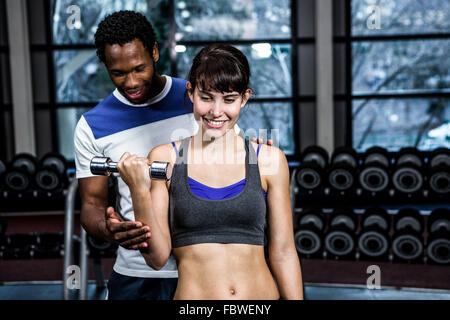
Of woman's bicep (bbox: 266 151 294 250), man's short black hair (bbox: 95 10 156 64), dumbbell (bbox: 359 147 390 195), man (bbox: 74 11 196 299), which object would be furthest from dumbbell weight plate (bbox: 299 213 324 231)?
man's short black hair (bbox: 95 10 156 64)

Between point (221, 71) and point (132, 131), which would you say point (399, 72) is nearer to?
point (132, 131)

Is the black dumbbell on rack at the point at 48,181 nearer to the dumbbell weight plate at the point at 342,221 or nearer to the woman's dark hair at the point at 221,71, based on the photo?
the dumbbell weight plate at the point at 342,221

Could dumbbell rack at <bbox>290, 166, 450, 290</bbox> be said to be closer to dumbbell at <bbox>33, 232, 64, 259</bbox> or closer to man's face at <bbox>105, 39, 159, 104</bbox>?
dumbbell at <bbox>33, 232, 64, 259</bbox>

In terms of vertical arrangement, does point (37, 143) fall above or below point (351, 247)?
above

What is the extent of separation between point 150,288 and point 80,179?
0.39m

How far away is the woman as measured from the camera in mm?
1042

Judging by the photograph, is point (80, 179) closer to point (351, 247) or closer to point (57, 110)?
point (351, 247)

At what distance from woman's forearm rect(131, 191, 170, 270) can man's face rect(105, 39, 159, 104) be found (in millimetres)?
422

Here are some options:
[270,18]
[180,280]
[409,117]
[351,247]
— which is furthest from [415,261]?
[270,18]

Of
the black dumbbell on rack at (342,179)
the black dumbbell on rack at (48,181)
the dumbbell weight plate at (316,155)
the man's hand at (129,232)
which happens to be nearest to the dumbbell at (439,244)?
the black dumbbell on rack at (342,179)

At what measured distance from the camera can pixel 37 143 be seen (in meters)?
6.04

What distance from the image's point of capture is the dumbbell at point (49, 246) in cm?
282

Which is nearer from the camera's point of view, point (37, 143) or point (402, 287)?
point (402, 287)

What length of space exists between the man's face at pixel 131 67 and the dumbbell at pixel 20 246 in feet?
6.20
